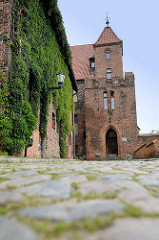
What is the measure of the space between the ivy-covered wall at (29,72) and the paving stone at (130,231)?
195 inches

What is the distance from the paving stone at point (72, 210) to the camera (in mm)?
1093

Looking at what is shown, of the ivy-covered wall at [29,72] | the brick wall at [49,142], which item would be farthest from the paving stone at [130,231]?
the brick wall at [49,142]

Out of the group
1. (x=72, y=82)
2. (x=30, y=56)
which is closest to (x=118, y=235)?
(x=30, y=56)

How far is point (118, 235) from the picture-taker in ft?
2.98

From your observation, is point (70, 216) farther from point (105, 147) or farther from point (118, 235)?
point (105, 147)

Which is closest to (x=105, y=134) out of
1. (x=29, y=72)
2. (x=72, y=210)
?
(x=29, y=72)

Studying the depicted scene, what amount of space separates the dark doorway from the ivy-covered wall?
428 inches

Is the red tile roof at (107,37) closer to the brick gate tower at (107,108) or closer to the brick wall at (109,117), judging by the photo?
the brick gate tower at (107,108)

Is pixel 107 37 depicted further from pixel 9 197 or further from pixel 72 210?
pixel 72 210

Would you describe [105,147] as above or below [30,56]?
below

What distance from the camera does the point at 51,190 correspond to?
5.30 ft

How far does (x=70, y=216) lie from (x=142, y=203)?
0.51 meters

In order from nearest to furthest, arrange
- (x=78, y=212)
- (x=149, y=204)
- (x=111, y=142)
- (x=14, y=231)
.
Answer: (x=14, y=231) → (x=78, y=212) → (x=149, y=204) → (x=111, y=142)

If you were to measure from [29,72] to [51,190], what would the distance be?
6.51m
